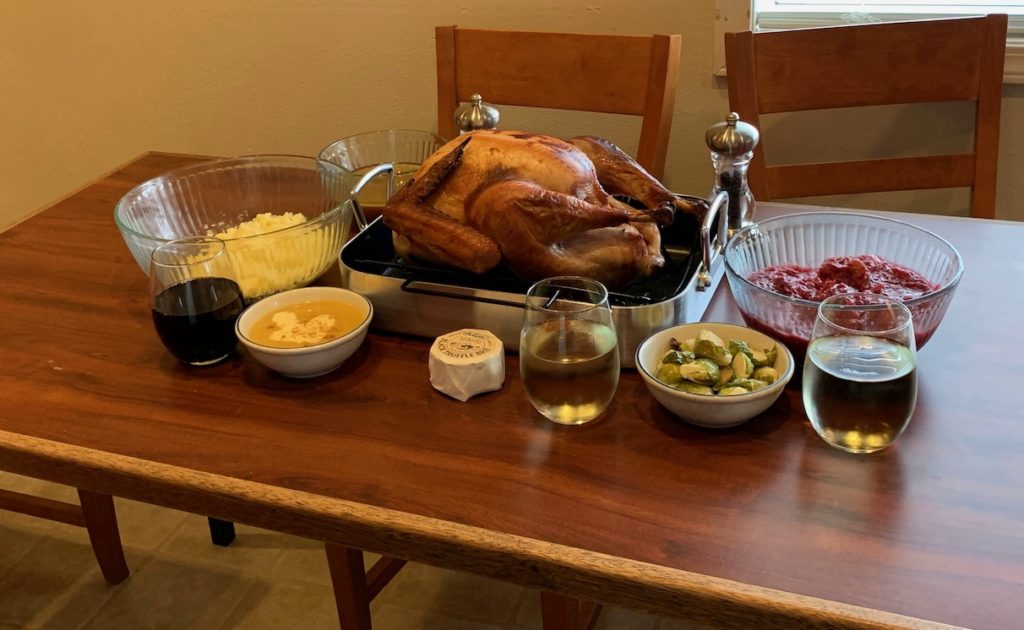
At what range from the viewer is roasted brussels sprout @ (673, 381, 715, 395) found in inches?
33.0

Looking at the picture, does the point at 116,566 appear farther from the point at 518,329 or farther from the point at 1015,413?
the point at 1015,413

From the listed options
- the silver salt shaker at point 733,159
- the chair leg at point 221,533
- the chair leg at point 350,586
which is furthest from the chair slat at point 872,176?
the chair leg at point 221,533

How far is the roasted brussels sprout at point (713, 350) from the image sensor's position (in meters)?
0.86

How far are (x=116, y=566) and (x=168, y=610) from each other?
15 cm

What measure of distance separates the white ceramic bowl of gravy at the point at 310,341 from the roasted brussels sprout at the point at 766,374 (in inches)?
16.1

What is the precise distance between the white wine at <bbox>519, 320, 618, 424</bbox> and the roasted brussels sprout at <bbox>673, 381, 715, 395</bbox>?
0.06 metres

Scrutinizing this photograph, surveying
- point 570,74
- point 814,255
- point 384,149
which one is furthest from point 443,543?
point 570,74

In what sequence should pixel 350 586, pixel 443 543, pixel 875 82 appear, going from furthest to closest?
pixel 875 82, pixel 350 586, pixel 443 543

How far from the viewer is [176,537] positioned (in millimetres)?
1862

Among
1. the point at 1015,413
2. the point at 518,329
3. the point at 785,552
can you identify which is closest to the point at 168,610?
the point at 518,329

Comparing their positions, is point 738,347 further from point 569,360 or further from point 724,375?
point 569,360

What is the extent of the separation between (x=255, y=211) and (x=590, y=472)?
722 mm

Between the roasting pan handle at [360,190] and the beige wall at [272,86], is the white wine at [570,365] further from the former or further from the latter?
the beige wall at [272,86]

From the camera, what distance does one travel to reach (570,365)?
2.76 ft
